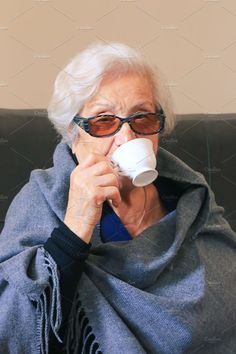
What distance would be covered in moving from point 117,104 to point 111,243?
0.90ft

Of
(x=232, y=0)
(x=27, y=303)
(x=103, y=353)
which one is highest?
(x=232, y=0)

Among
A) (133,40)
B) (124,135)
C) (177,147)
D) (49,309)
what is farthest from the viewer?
(133,40)

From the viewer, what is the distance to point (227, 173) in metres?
1.31

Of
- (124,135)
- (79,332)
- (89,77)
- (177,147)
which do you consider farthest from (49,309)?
(177,147)

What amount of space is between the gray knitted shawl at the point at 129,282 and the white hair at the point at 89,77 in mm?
81

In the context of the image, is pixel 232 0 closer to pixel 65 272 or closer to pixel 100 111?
pixel 100 111

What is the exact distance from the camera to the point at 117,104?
3.17 feet

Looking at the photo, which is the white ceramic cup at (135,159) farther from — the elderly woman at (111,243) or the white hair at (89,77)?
the white hair at (89,77)

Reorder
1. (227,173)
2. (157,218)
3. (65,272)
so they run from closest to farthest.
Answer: (65,272)
(157,218)
(227,173)

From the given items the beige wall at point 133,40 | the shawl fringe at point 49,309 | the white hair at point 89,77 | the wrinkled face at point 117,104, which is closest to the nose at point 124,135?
the wrinkled face at point 117,104

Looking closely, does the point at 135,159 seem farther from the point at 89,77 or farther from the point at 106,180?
the point at 89,77

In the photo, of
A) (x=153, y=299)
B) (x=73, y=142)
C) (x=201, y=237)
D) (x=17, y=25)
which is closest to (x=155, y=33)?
(x=17, y=25)

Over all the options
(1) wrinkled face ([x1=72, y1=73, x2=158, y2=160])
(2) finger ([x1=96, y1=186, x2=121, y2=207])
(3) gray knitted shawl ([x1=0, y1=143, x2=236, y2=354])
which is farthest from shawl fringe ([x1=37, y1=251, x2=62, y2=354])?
(1) wrinkled face ([x1=72, y1=73, x2=158, y2=160])

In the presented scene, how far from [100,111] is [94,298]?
0.36 meters
